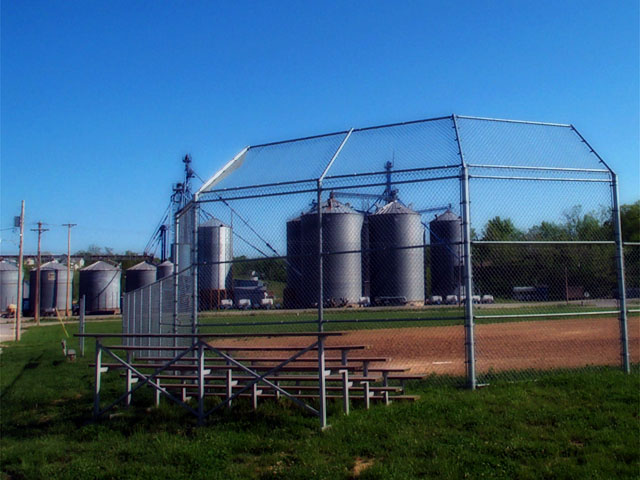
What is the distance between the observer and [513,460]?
5723 millimetres

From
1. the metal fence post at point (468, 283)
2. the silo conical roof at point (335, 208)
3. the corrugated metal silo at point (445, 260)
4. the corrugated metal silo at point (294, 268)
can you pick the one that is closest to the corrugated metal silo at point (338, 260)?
the silo conical roof at point (335, 208)

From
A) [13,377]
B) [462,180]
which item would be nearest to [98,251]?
[13,377]

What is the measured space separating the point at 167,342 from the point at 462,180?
646 centimetres

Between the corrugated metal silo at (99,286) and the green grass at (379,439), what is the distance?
40.1 meters

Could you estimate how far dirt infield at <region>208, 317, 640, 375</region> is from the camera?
34.3 ft

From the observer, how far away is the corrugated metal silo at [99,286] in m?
46.7

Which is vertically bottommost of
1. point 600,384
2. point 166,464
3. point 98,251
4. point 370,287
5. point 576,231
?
point 166,464

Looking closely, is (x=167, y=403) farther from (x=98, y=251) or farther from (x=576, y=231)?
(x=98, y=251)

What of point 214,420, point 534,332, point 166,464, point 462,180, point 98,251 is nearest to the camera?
point 166,464

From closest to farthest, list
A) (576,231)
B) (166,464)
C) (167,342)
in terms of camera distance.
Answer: (166,464) → (576,231) → (167,342)

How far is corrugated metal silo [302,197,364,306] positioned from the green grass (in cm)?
309

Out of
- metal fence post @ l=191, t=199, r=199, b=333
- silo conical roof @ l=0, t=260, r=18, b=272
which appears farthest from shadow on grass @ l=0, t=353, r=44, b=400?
silo conical roof @ l=0, t=260, r=18, b=272

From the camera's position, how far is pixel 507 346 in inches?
517

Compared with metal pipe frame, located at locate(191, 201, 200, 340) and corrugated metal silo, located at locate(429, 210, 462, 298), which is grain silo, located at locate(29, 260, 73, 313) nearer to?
metal pipe frame, located at locate(191, 201, 200, 340)
